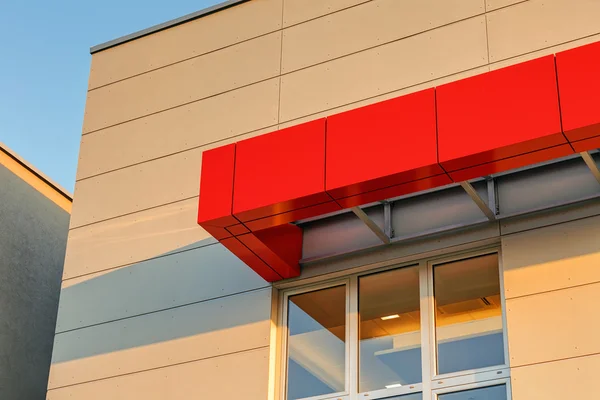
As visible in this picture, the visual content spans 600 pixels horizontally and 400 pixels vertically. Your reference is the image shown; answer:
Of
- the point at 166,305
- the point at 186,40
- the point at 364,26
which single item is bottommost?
the point at 166,305

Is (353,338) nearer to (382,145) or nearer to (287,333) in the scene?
(287,333)

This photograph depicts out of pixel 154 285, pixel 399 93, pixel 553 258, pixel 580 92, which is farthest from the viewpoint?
pixel 154 285

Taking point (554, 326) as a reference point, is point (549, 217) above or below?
above

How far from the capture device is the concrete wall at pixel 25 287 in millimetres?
15375

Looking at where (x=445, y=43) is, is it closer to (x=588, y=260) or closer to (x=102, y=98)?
(x=588, y=260)

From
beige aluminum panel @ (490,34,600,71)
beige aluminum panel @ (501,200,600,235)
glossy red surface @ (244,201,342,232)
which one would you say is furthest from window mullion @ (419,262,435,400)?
beige aluminum panel @ (490,34,600,71)

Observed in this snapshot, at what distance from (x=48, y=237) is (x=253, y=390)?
25.1ft

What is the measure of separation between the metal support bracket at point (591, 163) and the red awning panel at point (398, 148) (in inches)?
13.8

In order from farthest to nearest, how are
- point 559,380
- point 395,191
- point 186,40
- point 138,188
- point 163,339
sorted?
1. point 186,40
2. point 138,188
3. point 163,339
4. point 395,191
5. point 559,380

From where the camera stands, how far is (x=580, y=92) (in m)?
8.47

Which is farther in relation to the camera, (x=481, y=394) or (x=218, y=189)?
(x=218, y=189)

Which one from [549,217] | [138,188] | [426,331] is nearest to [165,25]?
[138,188]

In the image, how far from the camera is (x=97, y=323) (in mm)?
11836

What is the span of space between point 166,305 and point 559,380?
481cm
